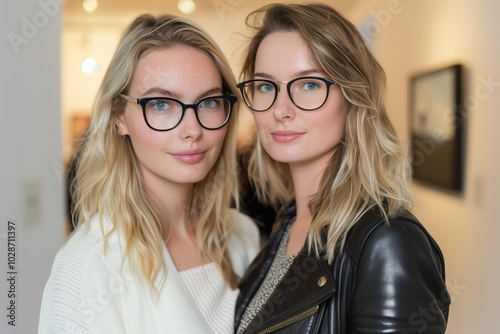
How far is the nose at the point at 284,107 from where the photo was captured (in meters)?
1.34

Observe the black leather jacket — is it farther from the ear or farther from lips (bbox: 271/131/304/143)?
the ear

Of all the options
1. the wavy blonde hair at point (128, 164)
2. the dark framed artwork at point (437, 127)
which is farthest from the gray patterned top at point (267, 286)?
the dark framed artwork at point (437, 127)

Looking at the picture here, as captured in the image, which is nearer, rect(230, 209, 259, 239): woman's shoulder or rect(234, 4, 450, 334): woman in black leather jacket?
rect(234, 4, 450, 334): woman in black leather jacket

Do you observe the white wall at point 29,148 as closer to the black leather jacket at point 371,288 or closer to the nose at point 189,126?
the nose at point 189,126

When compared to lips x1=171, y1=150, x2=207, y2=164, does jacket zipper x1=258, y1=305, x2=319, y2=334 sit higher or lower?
lower

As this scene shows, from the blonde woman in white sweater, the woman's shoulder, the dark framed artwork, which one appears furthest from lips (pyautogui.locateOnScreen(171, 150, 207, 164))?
the dark framed artwork

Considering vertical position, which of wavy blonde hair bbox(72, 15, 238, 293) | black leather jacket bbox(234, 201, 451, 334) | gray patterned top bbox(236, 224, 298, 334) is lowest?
gray patterned top bbox(236, 224, 298, 334)

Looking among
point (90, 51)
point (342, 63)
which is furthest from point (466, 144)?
point (90, 51)

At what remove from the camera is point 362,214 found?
1191 mm

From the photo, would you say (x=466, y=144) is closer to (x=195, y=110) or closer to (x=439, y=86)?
(x=439, y=86)

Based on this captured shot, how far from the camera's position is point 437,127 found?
3.38 m

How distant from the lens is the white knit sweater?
49.6 inches

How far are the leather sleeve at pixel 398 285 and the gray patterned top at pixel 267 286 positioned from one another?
36cm

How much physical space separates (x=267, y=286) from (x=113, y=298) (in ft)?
1.53
